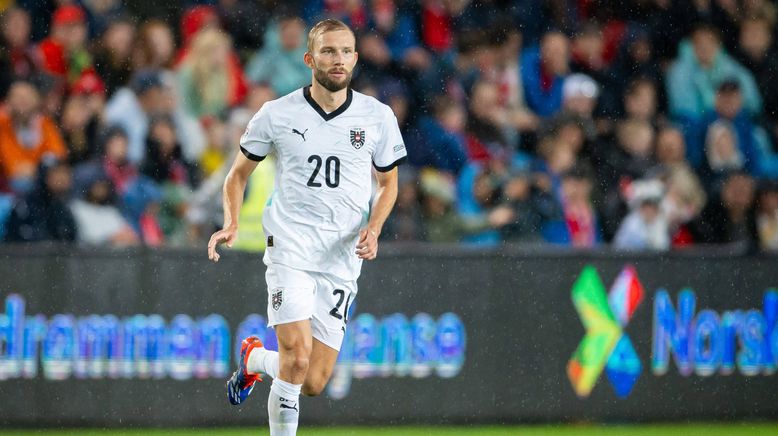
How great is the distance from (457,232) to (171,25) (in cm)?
341

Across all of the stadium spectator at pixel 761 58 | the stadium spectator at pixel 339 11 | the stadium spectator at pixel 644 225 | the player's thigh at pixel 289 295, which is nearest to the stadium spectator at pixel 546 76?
the stadium spectator at pixel 339 11

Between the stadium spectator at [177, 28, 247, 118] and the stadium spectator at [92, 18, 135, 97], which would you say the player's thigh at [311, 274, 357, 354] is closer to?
the stadium spectator at [177, 28, 247, 118]

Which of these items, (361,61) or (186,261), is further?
(361,61)

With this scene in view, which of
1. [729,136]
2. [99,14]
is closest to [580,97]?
[729,136]

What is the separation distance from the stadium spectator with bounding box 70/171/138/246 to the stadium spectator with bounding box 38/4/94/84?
1605 millimetres

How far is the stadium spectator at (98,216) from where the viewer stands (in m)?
10.4

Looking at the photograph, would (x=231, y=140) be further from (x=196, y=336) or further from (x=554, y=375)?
(x=554, y=375)

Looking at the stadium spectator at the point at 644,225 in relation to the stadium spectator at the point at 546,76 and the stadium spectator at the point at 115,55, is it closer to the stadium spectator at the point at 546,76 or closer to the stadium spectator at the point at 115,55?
the stadium spectator at the point at 546,76

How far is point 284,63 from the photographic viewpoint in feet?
40.0

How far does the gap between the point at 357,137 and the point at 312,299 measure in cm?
89

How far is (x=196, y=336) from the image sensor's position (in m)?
9.88

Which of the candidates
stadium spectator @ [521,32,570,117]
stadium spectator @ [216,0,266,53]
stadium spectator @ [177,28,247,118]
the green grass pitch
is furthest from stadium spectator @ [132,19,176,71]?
the green grass pitch

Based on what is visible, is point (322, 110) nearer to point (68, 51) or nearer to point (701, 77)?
point (68, 51)

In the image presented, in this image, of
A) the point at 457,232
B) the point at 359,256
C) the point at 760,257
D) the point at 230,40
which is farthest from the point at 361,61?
the point at 359,256
